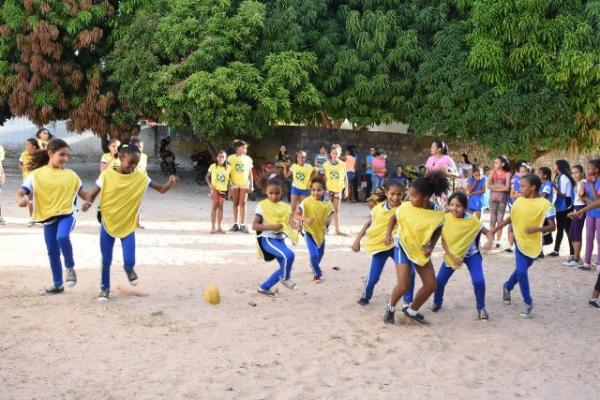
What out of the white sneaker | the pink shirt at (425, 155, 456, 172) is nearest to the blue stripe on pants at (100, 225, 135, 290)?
the pink shirt at (425, 155, 456, 172)

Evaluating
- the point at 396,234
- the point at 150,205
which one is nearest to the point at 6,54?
the point at 150,205

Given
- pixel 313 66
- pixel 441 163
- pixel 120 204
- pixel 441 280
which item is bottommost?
pixel 441 280

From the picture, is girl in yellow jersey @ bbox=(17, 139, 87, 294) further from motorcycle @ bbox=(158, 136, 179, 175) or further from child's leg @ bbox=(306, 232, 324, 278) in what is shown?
motorcycle @ bbox=(158, 136, 179, 175)

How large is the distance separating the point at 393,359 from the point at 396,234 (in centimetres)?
139

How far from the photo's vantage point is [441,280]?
313 inches

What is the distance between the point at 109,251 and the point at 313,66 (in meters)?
12.9

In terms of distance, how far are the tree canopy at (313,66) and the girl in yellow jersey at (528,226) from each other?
1058 centimetres

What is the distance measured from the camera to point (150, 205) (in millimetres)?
17750

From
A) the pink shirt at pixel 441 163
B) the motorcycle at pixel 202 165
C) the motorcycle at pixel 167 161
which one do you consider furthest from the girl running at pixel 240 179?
the motorcycle at pixel 167 161

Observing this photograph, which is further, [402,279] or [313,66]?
[313,66]

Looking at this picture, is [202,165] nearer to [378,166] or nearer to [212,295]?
[378,166]

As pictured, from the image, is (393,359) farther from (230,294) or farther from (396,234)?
(230,294)

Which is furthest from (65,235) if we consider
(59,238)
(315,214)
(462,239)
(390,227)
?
(462,239)

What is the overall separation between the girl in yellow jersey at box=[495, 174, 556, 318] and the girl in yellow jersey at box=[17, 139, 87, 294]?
4.54m
